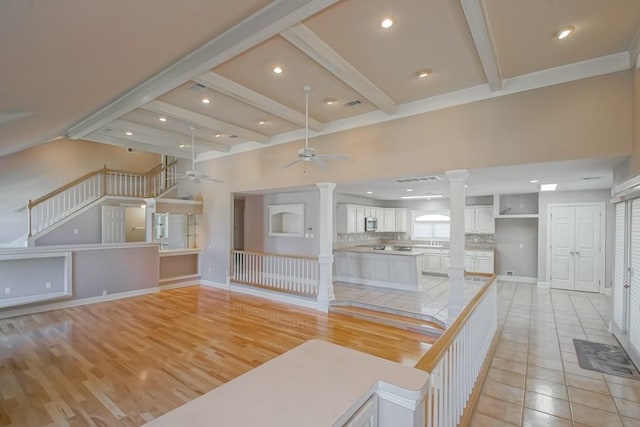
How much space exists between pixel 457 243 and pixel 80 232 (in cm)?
905

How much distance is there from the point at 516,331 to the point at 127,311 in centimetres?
706

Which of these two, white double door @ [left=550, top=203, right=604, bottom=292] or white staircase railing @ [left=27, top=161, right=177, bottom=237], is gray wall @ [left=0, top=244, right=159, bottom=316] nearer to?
white staircase railing @ [left=27, top=161, right=177, bottom=237]

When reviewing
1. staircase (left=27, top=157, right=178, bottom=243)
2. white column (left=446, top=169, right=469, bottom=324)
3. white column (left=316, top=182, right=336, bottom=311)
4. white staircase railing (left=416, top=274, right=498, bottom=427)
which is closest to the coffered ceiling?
white column (left=446, top=169, right=469, bottom=324)

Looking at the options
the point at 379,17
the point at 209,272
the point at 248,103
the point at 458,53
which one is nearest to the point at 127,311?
the point at 209,272

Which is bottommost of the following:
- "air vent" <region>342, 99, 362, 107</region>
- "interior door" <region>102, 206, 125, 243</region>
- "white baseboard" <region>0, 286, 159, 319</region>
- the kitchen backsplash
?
"white baseboard" <region>0, 286, 159, 319</region>

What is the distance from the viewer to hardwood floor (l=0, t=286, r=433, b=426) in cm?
286

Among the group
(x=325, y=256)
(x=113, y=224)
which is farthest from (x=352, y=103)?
(x=113, y=224)

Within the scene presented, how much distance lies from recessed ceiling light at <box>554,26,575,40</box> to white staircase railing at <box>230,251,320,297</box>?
5.06 m

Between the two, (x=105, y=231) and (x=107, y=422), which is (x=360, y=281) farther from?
(x=105, y=231)

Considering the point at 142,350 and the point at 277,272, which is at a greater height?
the point at 277,272

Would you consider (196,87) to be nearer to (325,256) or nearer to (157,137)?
(157,137)

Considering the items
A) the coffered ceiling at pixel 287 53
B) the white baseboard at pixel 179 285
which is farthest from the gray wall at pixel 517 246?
the white baseboard at pixel 179 285

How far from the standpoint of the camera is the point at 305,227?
7.86 m

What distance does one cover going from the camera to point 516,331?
185 inches
